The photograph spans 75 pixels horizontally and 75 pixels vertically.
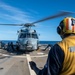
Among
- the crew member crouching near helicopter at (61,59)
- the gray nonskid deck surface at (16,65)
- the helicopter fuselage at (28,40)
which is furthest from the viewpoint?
the helicopter fuselage at (28,40)

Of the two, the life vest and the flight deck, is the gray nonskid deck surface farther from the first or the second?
the life vest

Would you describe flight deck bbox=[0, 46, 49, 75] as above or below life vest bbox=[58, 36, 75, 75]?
below

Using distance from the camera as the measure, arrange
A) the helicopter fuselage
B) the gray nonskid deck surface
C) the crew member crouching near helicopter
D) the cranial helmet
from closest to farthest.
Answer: the crew member crouching near helicopter < the cranial helmet < the gray nonskid deck surface < the helicopter fuselage

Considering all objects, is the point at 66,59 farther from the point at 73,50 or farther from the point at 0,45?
the point at 0,45

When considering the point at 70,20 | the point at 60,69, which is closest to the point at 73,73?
the point at 60,69

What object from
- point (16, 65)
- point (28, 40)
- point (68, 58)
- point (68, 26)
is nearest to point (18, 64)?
point (16, 65)

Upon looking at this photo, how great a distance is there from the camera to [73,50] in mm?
2402

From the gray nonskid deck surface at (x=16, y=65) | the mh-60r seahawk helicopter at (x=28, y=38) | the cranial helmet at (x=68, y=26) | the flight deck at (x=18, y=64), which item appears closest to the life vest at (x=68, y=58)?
the cranial helmet at (x=68, y=26)

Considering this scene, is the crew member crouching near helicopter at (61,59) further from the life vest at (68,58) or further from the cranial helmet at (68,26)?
the cranial helmet at (68,26)

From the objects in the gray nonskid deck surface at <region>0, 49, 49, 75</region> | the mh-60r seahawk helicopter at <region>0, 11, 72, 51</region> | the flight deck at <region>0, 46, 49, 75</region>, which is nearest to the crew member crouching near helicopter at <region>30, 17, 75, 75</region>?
the flight deck at <region>0, 46, 49, 75</region>

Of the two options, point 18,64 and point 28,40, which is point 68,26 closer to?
point 18,64

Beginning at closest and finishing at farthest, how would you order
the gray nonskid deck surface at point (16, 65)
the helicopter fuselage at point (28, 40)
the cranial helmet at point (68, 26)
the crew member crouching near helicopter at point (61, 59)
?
the crew member crouching near helicopter at point (61, 59), the cranial helmet at point (68, 26), the gray nonskid deck surface at point (16, 65), the helicopter fuselage at point (28, 40)

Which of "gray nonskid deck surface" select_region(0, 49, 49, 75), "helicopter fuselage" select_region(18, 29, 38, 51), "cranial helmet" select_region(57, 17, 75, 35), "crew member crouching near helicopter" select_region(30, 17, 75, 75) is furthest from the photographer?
"helicopter fuselage" select_region(18, 29, 38, 51)

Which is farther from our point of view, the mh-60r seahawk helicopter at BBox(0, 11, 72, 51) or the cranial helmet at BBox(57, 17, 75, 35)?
the mh-60r seahawk helicopter at BBox(0, 11, 72, 51)
